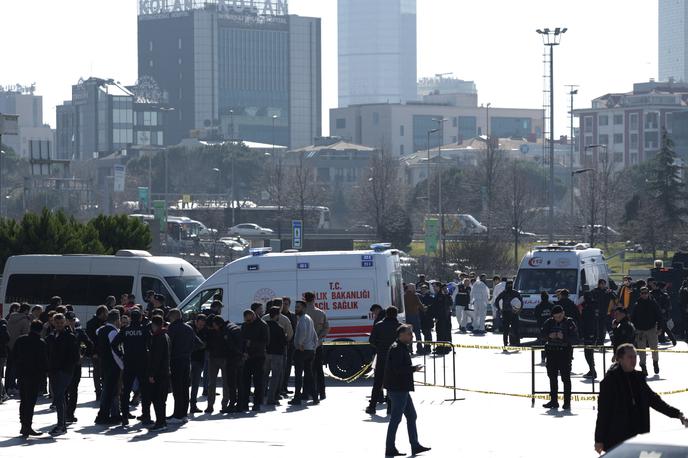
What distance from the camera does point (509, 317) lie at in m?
30.1

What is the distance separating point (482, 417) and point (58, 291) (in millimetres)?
14552

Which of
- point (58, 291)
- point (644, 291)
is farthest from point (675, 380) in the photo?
point (58, 291)

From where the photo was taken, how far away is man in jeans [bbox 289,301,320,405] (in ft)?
67.3

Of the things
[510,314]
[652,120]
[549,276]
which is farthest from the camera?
[652,120]

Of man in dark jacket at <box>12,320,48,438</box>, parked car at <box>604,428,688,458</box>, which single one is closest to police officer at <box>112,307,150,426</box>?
man in dark jacket at <box>12,320,48,438</box>

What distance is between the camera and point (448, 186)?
106 metres

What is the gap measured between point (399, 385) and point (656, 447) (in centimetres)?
695

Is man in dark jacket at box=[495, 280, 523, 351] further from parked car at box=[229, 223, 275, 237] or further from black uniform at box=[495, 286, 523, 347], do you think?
parked car at box=[229, 223, 275, 237]

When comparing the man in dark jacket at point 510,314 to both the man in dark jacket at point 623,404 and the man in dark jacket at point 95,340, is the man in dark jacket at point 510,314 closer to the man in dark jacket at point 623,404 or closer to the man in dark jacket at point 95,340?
the man in dark jacket at point 95,340

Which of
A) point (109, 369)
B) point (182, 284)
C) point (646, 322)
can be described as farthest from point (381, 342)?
point (182, 284)

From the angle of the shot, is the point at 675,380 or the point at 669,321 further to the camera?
the point at 669,321

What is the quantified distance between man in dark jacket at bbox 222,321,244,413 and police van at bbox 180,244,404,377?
184 inches

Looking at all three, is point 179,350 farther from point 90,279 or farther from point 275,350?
point 90,279

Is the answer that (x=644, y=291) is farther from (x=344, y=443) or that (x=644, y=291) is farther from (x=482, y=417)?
(x=344, y=443)
